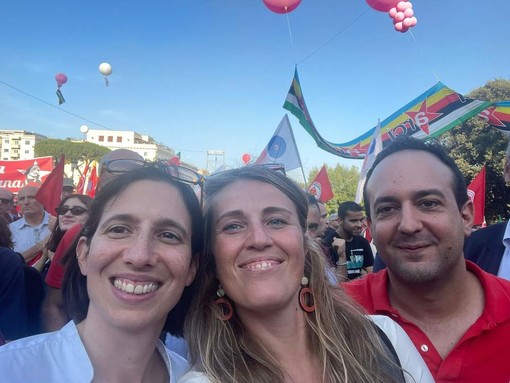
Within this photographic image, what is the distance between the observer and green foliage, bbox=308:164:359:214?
40625 mm

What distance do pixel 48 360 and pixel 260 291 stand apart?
85 centimetres

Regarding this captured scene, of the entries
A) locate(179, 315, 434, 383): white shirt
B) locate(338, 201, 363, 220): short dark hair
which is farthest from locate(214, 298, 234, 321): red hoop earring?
locate(338, 201, 363, 220): short dark hair

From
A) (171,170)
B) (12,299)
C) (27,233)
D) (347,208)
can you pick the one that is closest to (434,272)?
(171,170)

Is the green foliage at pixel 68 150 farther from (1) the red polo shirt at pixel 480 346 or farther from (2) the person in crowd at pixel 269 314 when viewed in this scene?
(1) the red polo shirt at pixel 480 346

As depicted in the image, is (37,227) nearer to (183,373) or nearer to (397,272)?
(183,373)

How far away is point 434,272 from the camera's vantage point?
2.13 meters

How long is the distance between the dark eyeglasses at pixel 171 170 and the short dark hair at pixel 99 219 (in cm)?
3

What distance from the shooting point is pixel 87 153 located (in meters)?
69.6

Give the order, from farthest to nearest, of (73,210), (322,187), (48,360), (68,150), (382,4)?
(68,150) → (322,187) → (382,4) → (73,210) → (48,360)

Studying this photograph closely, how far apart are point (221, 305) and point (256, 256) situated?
31 centimetres

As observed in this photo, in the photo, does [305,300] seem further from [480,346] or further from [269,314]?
[480,346]

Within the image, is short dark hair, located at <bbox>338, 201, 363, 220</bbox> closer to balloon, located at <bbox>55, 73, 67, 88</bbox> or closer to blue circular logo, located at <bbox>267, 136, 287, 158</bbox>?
blue circular logo, located at <bbox>267, 136, 287, 158</bbox>

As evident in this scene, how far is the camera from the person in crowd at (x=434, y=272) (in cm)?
203

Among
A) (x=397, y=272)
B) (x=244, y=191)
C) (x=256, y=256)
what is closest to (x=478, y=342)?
(x=397, y=272)
